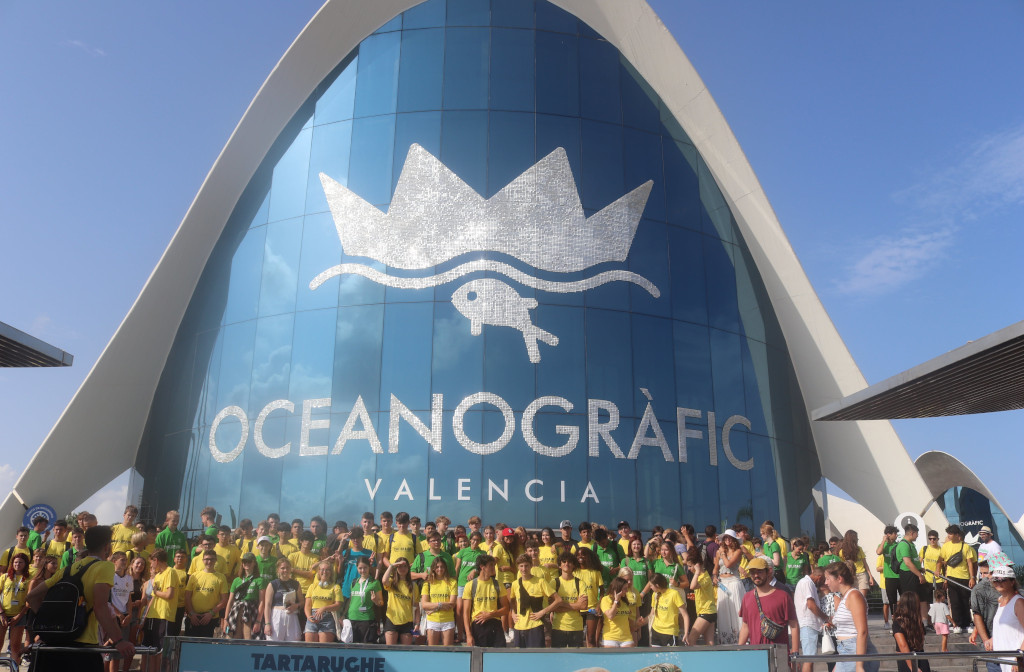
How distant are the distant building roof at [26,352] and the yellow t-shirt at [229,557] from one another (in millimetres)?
3104

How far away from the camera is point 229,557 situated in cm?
1141

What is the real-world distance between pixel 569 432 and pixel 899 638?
1001 centimetres

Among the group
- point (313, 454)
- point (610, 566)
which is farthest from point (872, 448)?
point (313, 454)

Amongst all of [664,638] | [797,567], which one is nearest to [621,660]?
[664,638]

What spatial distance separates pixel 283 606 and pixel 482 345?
28.3 feet

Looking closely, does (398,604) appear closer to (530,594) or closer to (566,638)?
(530,594)

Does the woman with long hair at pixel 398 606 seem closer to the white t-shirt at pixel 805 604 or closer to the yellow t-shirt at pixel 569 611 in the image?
the yellow t-shirt at pixel 569 611

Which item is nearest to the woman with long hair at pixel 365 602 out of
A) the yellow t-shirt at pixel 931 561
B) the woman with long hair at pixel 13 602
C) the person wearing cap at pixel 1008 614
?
the woman with long hair at pixel 13 602

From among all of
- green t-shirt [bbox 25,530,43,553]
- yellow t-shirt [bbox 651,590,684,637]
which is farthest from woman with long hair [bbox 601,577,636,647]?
green t-shirt [bbox 25,530,43,553]

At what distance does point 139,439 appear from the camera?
21.4 metres

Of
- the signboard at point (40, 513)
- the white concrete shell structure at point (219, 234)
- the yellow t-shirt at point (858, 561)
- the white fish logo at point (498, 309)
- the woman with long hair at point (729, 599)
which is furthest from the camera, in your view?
the white concrete shell structure at point (219, 234)

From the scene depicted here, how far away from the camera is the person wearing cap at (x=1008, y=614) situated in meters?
7.15

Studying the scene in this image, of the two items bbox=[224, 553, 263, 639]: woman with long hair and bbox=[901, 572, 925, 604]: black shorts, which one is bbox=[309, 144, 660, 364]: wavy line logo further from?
bbox=[224, 553, 263, 639]: woman with long hair

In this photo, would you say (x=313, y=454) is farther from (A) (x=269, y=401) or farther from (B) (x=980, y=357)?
(B) (x=980, y=357)
